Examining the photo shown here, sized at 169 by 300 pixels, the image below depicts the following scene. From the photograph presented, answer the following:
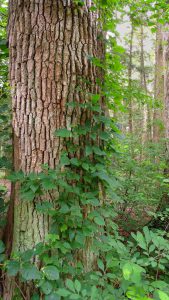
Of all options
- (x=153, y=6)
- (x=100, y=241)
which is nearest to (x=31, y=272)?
(x=100, y=241)

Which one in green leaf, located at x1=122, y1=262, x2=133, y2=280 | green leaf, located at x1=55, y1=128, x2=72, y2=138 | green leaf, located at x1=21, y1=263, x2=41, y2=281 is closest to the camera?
green leaf, located at x1=122, y1=262, x2=133, y2=280

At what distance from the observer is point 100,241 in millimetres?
2123

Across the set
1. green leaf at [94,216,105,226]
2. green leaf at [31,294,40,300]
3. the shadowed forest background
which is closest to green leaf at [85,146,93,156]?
the shadowed forest background

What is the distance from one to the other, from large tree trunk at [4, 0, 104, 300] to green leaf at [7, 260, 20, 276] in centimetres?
29

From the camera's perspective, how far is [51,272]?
1.60 metres

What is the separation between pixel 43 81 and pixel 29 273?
141cm

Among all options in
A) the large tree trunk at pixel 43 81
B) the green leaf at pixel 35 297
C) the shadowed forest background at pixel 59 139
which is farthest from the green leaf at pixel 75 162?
the green leaf at pixel 35 297

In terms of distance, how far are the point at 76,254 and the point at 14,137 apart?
3.70 ft

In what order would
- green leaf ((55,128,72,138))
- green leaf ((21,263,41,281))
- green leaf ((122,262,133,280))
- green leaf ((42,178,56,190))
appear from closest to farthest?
green leaf ((122,262,133,280)) → green leaf ((21,263,41,281)) → green leaf ((42,178,56,190)) → green leaf ((55,128,72,138))

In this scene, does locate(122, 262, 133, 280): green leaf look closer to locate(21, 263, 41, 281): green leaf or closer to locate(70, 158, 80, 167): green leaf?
locate(21, 263, 41, 281): green leaf

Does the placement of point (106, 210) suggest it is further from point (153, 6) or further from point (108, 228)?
point (153, 6)

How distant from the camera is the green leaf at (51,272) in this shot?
5.18 feet

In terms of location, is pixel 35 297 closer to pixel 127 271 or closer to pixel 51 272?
pixel 51 272

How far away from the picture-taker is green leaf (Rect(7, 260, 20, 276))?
154cm
